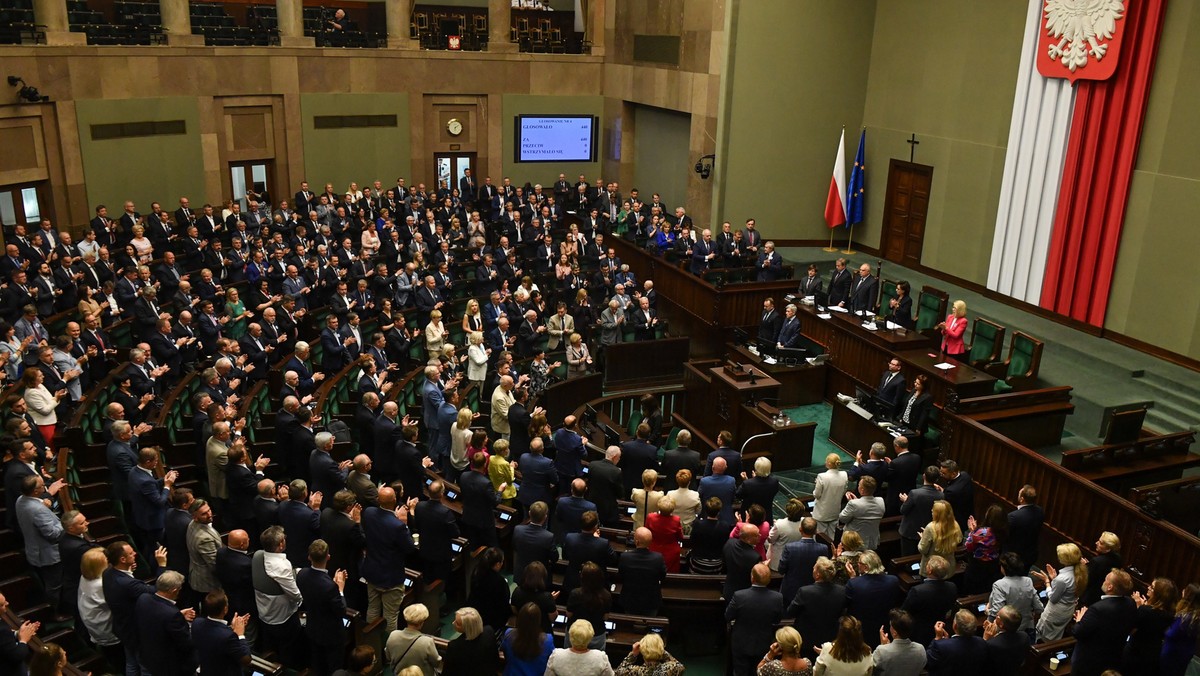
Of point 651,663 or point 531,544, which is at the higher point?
point 651,663

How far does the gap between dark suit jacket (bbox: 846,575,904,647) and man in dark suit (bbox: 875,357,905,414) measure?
4.78 meters

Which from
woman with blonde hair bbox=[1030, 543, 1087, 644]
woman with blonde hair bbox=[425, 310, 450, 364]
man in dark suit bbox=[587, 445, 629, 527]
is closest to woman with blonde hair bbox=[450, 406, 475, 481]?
man in dark suit bbox=[587, 445, 629, 527]

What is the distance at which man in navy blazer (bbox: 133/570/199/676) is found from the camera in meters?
5.37

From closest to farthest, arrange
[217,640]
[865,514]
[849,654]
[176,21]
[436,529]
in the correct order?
[849,654], [217,640], [436,529], [865,514], [176,21]

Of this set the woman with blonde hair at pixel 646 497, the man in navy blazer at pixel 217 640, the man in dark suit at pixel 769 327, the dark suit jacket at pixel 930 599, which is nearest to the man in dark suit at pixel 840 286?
the man in dark suit at pixel 769 327

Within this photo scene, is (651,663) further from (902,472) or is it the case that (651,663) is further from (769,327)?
(769,327)

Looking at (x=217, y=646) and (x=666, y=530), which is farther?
(x=666, y=530)

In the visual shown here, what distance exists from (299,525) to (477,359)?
4.58m

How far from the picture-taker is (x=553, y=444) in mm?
8852

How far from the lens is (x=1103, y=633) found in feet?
19.4

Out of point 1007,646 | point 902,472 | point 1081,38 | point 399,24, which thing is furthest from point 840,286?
point 399,24

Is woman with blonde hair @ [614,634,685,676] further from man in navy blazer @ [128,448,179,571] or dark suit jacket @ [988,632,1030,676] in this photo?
man in navy blazer @ [128,448,179,571]

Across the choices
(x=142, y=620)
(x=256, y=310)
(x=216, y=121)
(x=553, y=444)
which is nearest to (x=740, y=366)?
(x=553, y=444)

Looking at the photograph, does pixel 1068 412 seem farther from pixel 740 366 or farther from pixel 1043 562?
pixel 740 366
